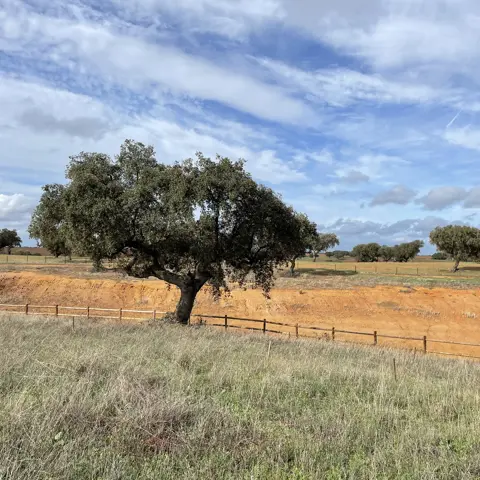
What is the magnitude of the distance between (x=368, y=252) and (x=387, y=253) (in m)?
5.43

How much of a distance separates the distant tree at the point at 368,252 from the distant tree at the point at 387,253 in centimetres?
119

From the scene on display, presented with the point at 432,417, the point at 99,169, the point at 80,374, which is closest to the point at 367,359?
the point at 432,417

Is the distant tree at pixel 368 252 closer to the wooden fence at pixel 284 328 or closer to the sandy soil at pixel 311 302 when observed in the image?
the sandy soil at pixel 311 302

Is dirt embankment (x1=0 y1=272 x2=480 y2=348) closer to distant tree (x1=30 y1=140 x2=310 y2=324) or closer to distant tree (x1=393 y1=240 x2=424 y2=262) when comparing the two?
distant tree (x1=30 y1=140 x2=310 y2=324)

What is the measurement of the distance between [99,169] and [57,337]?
800 centimetres

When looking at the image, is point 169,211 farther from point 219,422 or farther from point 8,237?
point 8,237

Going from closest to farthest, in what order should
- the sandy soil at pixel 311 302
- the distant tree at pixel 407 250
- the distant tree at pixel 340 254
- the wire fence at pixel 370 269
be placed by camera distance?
the sandy soil at pixel 311 302, the wire fence at pixel 370 269, the distant tree at pixel 407 250, the distant tree at pixel 340 254

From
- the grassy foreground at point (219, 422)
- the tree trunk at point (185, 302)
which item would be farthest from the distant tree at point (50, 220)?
the grassy foreground at point (219, 422)

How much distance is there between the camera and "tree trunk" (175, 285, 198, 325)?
21.4 m

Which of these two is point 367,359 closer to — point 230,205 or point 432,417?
point 432,417

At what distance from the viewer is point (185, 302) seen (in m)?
21.6

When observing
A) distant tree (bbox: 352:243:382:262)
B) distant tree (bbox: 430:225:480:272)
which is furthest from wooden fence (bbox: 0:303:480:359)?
distant tree (bbox: 352:243:382:262)

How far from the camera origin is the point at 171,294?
44000 mm

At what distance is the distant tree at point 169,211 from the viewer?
17.7 metres
